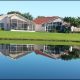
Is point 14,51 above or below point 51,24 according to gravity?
below

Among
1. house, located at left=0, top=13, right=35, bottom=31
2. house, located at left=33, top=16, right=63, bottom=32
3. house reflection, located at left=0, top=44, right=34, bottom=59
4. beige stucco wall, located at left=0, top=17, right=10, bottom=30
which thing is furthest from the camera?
house, located at left=33, top=16, right=63, bottom=32

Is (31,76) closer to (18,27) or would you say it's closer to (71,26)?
(18,27)

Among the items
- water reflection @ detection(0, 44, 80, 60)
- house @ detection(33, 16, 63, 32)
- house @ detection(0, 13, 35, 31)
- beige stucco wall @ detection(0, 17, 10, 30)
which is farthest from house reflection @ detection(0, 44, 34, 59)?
house @ detection(33, 16, 63, 32)

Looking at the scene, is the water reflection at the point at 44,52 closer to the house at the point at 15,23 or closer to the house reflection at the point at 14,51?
the house reflection at the point at 14,51

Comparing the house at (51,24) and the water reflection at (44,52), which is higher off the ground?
the house at (51,24)

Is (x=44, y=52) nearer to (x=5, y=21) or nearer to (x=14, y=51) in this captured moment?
(x=14, y=51)

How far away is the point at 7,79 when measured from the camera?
13000 millimetres

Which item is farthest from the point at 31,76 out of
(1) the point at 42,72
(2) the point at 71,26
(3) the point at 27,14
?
(3) the point at 27,14

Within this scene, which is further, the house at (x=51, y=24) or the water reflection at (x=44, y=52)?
the house at (x=51, y=24)

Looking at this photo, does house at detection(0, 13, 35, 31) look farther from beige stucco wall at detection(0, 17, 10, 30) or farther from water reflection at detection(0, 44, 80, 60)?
water reflection at detection(0, 44, 80, 60)

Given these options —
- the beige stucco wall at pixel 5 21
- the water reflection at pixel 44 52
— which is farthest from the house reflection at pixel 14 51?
the beige stucco wall at pixel 5 21

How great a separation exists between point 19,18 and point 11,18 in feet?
5.28

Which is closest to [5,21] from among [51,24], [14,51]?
[51,24]

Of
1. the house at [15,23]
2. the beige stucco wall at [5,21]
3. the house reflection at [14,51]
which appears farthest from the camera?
the beige stucco wall at [5,21]
